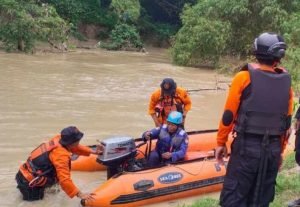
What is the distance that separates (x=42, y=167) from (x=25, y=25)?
15979 millimetres

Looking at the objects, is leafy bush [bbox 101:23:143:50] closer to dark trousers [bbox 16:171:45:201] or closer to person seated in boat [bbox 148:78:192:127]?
person seated in boat [bbox 148:78:192:127]

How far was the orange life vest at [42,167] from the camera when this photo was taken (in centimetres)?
530

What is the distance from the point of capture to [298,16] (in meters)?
18.2

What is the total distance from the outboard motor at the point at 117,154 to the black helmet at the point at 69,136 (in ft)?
1.66

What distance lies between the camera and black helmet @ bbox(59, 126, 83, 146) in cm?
516

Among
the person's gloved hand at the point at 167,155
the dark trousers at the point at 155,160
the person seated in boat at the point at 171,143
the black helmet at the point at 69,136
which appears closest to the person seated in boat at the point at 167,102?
the person seated in boat at the point at 171,143

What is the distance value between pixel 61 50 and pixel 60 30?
1581 mm

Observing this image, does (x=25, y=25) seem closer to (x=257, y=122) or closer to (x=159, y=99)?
(x=159, y=99)

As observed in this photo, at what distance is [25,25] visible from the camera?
66.8 feet

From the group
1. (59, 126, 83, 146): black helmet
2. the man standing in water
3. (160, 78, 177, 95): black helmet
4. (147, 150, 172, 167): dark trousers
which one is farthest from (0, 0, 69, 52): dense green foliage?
the man standing in water

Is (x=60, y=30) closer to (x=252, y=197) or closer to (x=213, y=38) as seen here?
(x=213, y=38)

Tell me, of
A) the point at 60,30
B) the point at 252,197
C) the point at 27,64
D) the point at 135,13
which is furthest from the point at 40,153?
the point at 135,13

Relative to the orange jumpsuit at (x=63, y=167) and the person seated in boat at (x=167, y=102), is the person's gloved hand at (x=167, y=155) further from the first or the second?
the orange jumpsuit at (x=63, y=167)

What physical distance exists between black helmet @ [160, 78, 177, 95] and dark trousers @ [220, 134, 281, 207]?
3666 mm
